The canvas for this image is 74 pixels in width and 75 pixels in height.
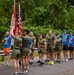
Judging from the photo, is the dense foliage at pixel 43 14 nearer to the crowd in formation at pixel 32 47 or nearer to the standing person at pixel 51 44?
the crowd in formation at pixel 32 47

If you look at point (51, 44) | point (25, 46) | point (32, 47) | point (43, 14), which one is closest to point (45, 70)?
point (25, 46)

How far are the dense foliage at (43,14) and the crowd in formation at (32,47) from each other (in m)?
13.0

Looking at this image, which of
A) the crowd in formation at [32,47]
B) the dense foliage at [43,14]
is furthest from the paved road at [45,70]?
the dense foliage at [43,14]

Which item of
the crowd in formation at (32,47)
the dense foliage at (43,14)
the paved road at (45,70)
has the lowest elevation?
the paved road at (45,70)

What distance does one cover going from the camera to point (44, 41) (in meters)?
16.1

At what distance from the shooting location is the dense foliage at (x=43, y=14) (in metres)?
32.4

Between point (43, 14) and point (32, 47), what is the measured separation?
16.6 meters

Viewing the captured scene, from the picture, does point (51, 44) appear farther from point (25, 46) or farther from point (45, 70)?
point (25, 46)

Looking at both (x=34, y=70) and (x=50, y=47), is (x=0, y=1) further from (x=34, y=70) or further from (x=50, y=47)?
(x=34, y=70)

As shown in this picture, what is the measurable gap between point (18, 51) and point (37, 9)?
809 inches

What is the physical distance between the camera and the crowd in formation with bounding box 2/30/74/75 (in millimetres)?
12641

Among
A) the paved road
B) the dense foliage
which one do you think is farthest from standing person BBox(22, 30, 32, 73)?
the dense foliage

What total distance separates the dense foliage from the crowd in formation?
13.0 m

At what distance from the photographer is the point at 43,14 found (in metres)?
32.8
